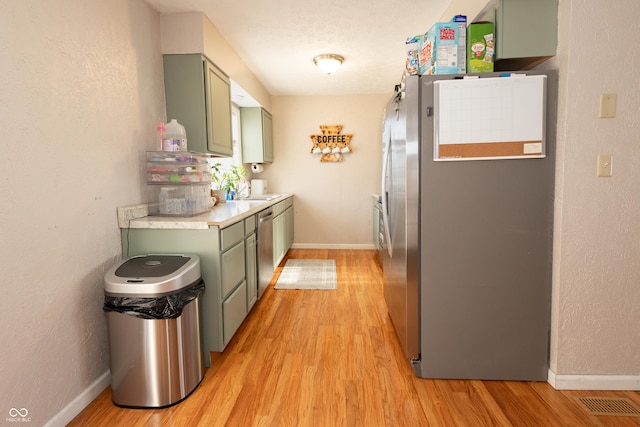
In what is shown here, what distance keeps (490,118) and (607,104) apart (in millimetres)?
541

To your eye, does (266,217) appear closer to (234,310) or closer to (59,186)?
(234,310)

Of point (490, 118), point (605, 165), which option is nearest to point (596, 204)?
point (605, 165)

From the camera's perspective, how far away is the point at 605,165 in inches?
68.4

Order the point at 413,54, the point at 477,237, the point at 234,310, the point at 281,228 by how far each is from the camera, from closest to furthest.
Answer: the point at 477,237 → the point at 413,54 → the point at 234,310 → the point at 281,228

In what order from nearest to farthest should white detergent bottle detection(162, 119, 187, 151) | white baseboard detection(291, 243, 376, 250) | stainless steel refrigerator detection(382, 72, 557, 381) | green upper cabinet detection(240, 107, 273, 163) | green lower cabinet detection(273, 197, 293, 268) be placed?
stainless steel refrigerator detection(382, 72, 557, 381)
white detergent bottle detection(162, 119, 187, 151)
green lower cabinet detection(273, 197, 293, 268)
green upper cabinet detection(240, 107, 273, 163)
white baseboard detection(291, 243, 376, 250)

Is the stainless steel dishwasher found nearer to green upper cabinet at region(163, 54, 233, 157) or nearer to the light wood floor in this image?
the light wood floor

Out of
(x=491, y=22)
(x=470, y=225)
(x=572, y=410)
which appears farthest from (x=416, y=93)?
(x=572, y=410)

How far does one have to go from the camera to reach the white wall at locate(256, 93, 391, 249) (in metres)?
5.30

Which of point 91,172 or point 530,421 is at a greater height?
→ point 91,172

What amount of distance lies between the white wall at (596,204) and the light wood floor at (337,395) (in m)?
0.26

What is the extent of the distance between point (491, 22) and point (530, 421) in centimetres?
203

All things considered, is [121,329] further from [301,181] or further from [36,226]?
[301,181]

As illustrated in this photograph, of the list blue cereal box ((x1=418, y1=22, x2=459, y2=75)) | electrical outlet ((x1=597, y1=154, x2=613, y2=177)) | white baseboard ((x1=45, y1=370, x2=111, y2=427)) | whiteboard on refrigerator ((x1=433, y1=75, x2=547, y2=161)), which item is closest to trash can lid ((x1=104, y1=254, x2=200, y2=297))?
white baseboard ((x1=45, y1=370, x2=111, y2=427))

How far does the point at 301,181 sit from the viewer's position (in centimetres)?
545
